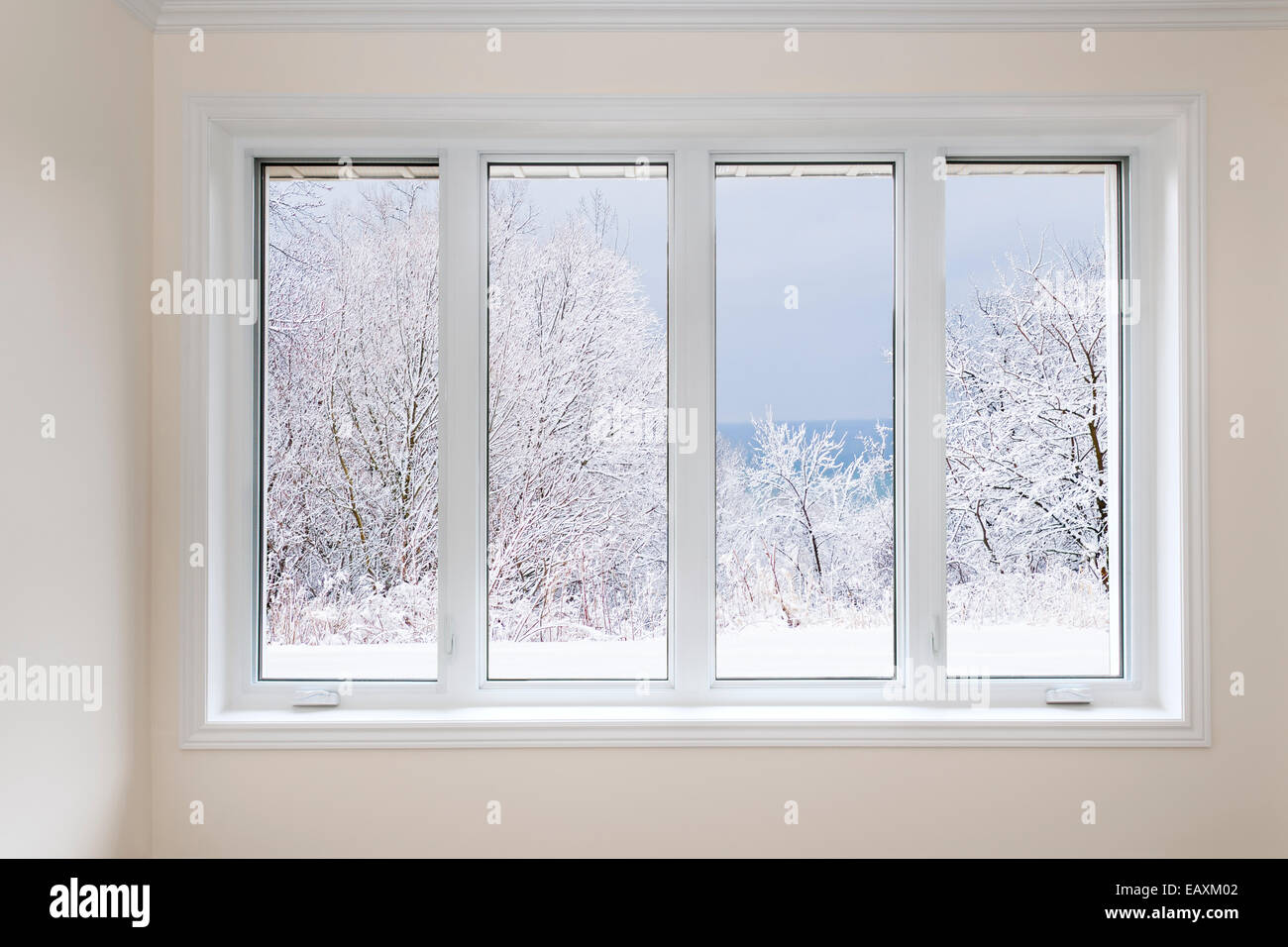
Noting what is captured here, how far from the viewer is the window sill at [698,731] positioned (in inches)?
73.3

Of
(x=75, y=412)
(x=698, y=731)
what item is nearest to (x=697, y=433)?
(x=698, y=731)

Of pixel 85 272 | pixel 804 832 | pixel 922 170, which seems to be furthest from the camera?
pixel 922 170

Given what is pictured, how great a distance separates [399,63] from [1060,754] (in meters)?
2.32

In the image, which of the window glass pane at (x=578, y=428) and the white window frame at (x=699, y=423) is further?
the window glass pane at (x=578, y=428)

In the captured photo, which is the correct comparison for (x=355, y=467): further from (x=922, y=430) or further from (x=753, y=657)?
(x=922, y=430)

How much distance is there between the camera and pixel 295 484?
2000 millimetres

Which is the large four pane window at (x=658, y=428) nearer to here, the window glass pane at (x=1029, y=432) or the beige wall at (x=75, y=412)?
the window glass pane at (x=1029, y=432)

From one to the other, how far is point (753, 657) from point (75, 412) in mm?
1646

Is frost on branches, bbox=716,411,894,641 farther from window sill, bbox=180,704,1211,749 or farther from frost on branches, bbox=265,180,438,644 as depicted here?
frost on branches, bbox=265,180,438,644

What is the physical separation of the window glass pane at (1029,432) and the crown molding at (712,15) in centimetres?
34

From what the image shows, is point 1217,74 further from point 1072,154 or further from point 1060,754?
point 1060,754

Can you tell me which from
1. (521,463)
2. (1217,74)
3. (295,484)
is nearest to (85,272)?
(295,484)

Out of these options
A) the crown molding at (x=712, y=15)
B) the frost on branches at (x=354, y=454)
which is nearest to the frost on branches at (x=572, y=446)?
the frost on branches at (x=354, y=454)

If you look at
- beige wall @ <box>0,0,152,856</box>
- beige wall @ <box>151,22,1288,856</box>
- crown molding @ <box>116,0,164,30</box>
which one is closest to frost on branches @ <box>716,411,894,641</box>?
beige wall @ <box>151,22,1288,856</box>
